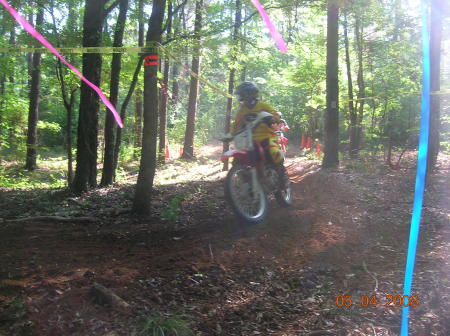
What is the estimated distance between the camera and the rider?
6.15 metres

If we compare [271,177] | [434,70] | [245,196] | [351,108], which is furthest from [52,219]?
[351,108]

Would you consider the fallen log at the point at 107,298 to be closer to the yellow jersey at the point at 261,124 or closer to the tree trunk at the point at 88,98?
the yellow jersey at the point at 261,124

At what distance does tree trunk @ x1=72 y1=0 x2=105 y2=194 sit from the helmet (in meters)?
4.04

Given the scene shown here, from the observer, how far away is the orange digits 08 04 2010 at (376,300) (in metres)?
3.65

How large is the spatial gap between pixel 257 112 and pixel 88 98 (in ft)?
15.1

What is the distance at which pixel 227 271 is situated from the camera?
427 centimetres

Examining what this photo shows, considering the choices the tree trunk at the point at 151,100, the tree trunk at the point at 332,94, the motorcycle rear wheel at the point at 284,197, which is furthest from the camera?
the tree trunk at the point at 332,94

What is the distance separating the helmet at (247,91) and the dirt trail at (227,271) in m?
2.01

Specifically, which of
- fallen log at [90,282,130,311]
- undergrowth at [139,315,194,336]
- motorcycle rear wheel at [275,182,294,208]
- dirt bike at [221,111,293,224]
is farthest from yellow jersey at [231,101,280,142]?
undergrowth at [139,315,194,336]

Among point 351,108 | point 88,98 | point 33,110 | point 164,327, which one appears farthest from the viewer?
point 33,110

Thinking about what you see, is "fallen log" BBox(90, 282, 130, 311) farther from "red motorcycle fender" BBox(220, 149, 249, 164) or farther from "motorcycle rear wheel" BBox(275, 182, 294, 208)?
"motorcycle rear wheel" BBox(275, 182, 294, 208)

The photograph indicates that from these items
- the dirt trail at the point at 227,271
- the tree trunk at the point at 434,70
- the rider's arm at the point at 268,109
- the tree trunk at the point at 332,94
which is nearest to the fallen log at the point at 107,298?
the dirt trail at the point at 227,271

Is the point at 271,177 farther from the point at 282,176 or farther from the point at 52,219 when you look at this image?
the point at 52,219

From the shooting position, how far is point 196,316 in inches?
129
